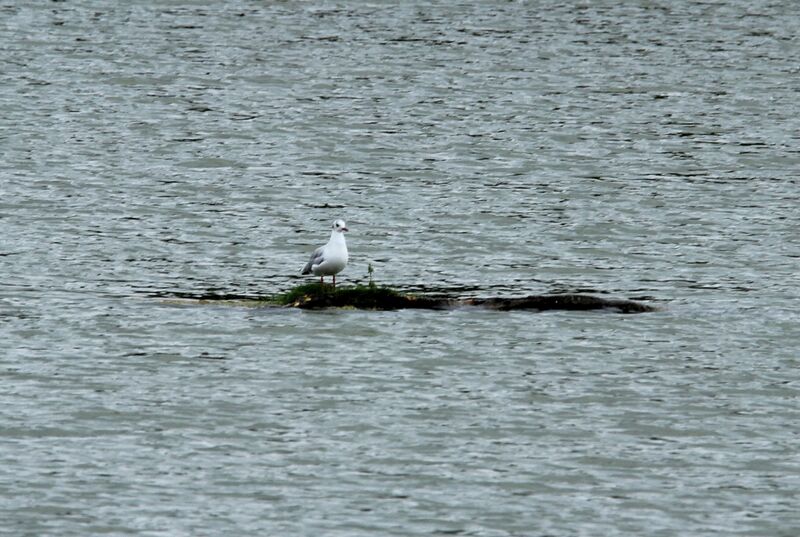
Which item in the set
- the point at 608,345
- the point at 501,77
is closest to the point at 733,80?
the point at 501,77

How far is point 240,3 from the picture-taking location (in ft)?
224

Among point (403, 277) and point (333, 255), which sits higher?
point (333, 255)

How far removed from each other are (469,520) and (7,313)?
11.1 metres

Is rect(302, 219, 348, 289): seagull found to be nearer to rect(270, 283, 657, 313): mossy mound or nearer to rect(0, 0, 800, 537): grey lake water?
rect(270, 283, 657, 313): mossy mound

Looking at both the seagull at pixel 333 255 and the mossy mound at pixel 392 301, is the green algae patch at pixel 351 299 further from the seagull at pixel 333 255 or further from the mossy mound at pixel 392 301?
the seagull at pixel 333 255

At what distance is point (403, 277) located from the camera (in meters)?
29.5

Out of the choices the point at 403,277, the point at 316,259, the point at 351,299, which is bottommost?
the point at 403,277

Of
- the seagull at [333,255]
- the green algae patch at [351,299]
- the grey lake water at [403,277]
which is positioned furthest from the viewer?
the green algae patch at [351,299]

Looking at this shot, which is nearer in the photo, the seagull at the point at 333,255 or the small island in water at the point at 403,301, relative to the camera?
the seagull at the point at 333,255

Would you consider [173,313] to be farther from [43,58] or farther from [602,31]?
[602,31]

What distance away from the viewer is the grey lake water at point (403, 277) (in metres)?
18.7

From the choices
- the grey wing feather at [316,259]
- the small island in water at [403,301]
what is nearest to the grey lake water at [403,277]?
the small island in water at [403,301]

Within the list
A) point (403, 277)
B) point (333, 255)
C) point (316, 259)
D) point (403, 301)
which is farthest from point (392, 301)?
point (403, 277)

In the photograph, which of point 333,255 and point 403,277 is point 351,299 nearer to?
point 333,255
